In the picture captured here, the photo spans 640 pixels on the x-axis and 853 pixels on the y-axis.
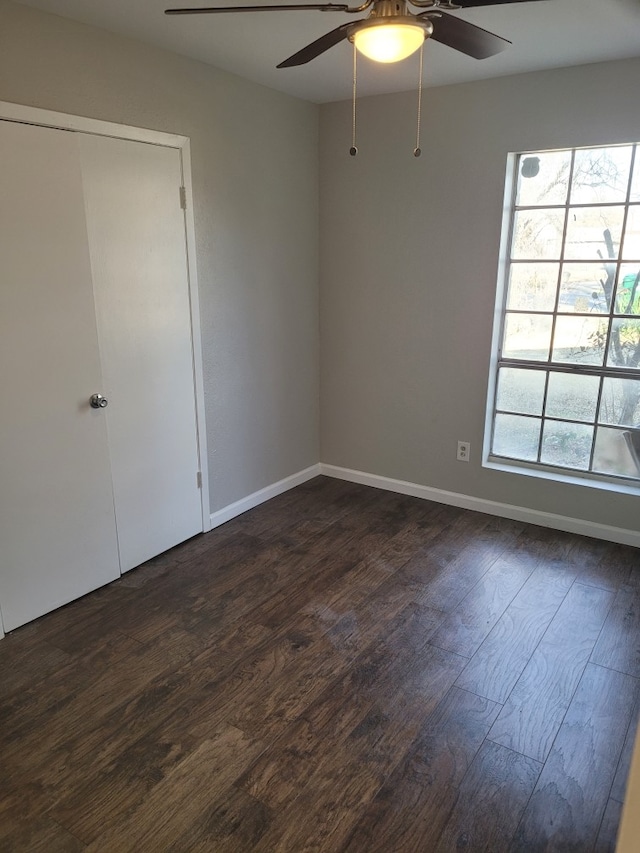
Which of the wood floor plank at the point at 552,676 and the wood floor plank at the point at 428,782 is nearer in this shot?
the wood floor plank at the point at 428,782

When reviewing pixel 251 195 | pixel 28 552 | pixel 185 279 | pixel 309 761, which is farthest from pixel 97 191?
pixel 309 761

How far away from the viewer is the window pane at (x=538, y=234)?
11.0ft

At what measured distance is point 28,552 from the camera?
2580 mm

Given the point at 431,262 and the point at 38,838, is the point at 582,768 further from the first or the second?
the point at 431,262

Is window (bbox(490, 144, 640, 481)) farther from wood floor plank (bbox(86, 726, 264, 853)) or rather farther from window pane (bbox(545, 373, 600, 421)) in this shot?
wood floor plank (bbox(86, 726, 264, 853))

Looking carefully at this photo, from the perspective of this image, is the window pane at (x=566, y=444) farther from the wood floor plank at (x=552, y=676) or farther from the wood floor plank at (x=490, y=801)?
the wood floor plank at (x=490, y=801)

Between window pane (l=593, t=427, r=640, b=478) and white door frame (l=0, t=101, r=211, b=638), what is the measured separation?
91.8 inches

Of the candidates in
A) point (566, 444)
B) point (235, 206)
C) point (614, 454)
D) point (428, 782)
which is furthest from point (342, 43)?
point (428, 782)

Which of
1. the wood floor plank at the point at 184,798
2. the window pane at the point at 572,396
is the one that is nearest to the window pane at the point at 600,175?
the window pane at the point at 572,396

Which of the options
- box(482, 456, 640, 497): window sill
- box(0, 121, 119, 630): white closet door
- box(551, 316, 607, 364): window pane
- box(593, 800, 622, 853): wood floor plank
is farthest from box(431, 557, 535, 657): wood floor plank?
box(0, 121, 119, 630): white closet door

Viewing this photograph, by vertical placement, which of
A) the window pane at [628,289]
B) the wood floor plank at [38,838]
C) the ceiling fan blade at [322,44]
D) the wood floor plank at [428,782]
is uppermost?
the ceiling fan blade at [322,44]

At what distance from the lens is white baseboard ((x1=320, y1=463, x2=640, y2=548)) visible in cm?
340

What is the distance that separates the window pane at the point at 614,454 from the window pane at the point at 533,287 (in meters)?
0.81

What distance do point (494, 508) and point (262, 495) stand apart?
5.07 ft
